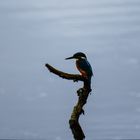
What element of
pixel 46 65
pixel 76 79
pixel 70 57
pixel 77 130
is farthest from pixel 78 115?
pixel 70 57

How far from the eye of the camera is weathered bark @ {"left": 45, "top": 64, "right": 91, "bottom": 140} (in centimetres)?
1066

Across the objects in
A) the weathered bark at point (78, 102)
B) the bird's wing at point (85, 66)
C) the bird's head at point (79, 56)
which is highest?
the bird's head at point (79, 56)

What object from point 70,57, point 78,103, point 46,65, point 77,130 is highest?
point 70,57

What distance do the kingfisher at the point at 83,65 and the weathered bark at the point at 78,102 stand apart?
788 millimetres

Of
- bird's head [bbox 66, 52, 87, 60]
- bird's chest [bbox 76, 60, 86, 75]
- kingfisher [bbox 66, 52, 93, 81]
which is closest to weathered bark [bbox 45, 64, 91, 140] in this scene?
kingfisher [bbox 66, 52, 93, 81]

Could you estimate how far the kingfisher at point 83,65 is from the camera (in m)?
12.8

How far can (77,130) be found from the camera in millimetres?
10664

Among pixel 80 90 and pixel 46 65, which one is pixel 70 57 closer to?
pixel 80 90

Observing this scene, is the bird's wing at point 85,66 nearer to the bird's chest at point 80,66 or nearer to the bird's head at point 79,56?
the bird's chest at point 80,66

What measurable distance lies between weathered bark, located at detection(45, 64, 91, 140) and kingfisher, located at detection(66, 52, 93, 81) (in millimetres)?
788

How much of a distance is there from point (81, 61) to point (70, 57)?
0.75m

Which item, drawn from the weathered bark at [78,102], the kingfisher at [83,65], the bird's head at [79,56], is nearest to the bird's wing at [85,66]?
the kingfisher at [83,65]

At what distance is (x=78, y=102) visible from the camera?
1140cm

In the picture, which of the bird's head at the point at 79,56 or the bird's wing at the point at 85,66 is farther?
the bird's head at the point at 79,56
